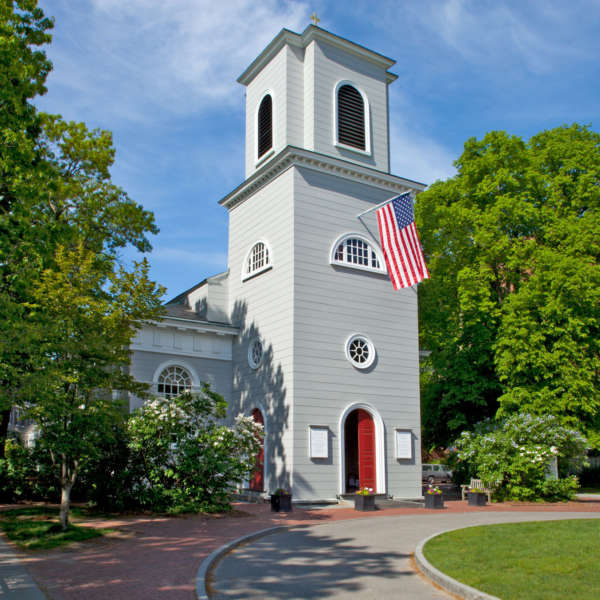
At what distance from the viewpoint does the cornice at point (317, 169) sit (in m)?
22.0

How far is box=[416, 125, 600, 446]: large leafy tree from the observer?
79.7 feet

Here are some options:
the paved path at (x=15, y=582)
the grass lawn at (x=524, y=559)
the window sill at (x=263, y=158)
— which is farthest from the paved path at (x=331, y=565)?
the window sill at (x=263, y=158)

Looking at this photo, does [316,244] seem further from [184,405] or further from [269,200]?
[184,405]

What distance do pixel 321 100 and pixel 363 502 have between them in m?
14.8

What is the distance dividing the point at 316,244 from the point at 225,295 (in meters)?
5.63

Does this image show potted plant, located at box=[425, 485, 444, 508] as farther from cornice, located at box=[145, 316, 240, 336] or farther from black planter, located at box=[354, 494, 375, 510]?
cornice, located at box=[145, 316, 240, 336]

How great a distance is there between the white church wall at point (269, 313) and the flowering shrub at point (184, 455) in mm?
2770

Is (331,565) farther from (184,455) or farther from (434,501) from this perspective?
(434,501)

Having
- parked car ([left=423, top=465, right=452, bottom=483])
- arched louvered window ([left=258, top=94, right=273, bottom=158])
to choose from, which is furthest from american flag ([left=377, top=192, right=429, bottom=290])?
parked car ([left=423, top=465, right=452, bottom=483])

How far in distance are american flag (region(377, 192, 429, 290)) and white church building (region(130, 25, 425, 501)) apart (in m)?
1.69

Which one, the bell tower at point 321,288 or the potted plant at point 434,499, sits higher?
the bell tower at point 321,288

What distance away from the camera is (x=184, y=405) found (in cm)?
1780

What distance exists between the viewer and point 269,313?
22.4 meters

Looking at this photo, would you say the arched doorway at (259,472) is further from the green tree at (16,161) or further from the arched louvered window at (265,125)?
the arched louvered window at (265,125)
